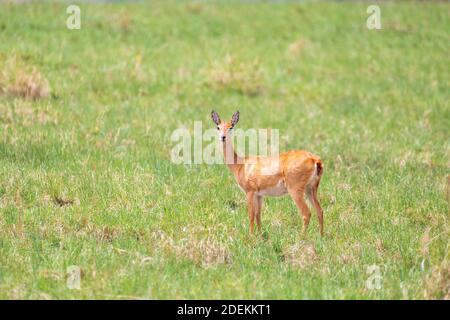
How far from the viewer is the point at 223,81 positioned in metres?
17.9

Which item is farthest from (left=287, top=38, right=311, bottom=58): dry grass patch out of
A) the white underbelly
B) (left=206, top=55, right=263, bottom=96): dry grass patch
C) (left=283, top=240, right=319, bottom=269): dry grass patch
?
(left=283, top=240, right=319, bottom=269): dry grass patch

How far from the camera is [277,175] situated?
9.56 metres

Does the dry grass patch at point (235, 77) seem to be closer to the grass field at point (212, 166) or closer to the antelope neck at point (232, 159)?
the grass field at point (212, 166)

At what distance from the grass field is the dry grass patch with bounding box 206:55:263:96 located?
0.03 meters

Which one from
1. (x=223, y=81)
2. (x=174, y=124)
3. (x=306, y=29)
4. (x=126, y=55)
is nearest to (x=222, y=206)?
(x=174, y=124)

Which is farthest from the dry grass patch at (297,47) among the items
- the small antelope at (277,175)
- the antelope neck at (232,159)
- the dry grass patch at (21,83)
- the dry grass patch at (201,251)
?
the dry grass patch at (201,251)

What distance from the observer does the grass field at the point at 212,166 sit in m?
8.49

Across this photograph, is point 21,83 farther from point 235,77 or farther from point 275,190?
point 275,190

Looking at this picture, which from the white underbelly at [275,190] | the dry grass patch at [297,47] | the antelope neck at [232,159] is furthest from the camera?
the dry grass patch at [297,47]

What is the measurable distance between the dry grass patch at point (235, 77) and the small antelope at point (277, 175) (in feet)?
25.9

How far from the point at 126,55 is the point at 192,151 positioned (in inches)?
254

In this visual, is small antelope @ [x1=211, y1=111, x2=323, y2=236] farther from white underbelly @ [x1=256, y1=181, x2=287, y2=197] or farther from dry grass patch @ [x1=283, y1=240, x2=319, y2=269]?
dry grass patch @ [x1=283, y1=240, x2=319, y2=269]

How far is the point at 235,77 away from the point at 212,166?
225 inches

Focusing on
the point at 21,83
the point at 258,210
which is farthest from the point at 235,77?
the point at 258,210
